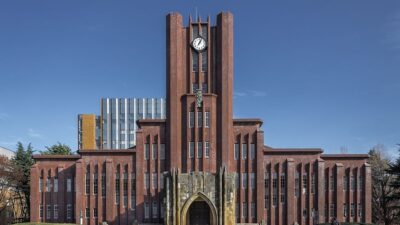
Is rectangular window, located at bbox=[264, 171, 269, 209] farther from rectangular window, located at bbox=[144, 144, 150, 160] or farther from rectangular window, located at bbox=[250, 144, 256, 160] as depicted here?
rectangular window, located at bbox=[144, 144, 150, 160]

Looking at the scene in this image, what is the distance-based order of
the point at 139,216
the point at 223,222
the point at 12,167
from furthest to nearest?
the point at 12,167 → the point at 139,216 → the point at 223,222

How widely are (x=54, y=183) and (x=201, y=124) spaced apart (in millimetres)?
18941

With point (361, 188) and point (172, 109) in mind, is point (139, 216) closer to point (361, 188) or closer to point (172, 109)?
Answer: point (172, 109)

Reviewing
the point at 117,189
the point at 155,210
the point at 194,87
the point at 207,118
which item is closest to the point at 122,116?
the point at 117,189

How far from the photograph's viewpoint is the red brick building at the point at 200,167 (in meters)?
49.4

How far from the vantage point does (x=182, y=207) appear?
149 feet

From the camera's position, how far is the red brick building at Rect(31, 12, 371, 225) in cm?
4938

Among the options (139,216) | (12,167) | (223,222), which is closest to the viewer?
(223,222)

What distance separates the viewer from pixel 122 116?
112m

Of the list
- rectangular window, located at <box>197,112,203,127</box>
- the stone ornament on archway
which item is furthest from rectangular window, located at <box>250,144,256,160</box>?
the stone ornament on archway

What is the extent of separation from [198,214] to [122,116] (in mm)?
67397

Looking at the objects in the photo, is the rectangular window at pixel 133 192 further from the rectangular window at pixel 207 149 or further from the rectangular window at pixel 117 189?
the rectangular window at pixel 207 149

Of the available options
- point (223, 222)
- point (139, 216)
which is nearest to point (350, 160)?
point (223, 222)

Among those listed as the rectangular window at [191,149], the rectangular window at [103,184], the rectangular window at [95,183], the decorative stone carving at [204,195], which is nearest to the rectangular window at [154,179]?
the decorative stone carving at [204,195]
